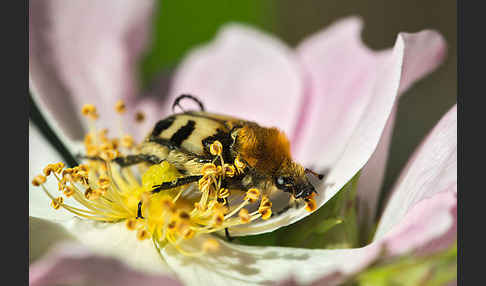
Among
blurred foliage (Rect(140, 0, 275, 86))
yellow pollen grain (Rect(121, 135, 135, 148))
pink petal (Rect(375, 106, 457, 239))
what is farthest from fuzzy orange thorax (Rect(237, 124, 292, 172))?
blurred foliage (Rect(140, 0, 275, 86))

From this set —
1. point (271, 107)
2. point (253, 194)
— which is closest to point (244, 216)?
point (253, 194)

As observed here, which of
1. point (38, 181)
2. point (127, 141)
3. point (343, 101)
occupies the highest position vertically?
point (343, 101)

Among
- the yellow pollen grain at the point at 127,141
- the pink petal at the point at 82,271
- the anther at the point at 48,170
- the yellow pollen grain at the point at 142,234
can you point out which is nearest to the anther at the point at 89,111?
the yellow pollen grain at the point at 127,141

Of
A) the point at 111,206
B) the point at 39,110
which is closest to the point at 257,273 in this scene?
the point at 111,206

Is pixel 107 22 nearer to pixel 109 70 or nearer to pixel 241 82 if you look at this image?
pixel 109 70

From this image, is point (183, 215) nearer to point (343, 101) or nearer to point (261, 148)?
point (261, 148)

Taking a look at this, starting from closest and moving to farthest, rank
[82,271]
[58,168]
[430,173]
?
[82,271], [430,173], [58,168]

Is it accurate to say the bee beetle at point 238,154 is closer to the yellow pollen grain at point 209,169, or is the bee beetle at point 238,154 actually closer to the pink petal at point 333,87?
the yellow pollen grain at point 209,169
